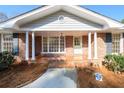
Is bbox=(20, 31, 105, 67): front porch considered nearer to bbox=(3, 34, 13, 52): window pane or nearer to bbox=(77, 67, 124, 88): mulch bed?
bbox=(3, 34, 13, 52): window pane

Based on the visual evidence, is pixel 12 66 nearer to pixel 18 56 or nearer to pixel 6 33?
pixel 18 56

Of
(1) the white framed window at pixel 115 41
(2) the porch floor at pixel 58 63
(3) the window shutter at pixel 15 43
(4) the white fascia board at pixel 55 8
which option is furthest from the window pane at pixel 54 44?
(1) the white framed window at pixel 115 41

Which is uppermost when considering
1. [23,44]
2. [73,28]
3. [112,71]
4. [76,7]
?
[76,7]

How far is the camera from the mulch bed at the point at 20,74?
1031 centimetres

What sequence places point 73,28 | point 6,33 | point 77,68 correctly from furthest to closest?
point 6,33 < point 73,28 < point 77,68

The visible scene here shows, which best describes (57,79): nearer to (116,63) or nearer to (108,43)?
(116,63)

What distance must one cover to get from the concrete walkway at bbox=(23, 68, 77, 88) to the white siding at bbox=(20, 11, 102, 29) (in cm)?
362

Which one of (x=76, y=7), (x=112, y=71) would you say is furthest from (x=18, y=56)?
(x=112, y=71)

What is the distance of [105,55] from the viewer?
51.5 feet

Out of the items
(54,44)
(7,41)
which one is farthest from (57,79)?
(7,41)

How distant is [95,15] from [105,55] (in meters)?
3.16

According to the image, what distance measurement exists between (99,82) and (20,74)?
14.8ft

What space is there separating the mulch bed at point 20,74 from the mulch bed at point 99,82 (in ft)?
7.76

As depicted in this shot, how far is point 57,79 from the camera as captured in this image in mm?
10859
